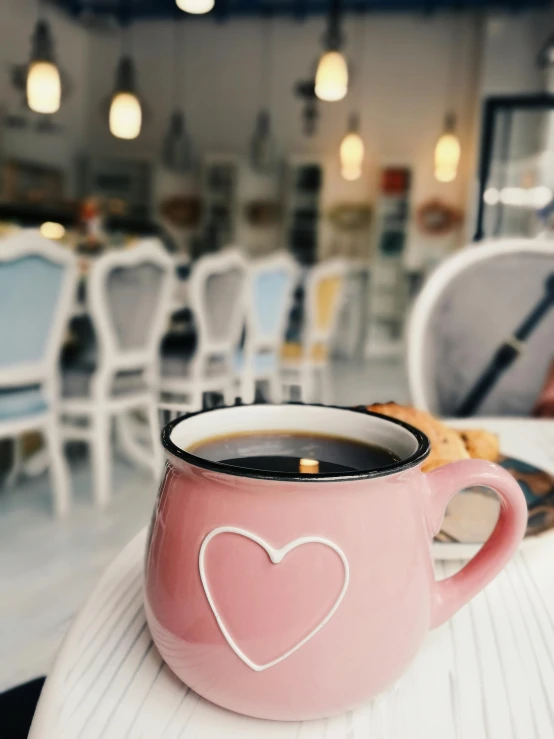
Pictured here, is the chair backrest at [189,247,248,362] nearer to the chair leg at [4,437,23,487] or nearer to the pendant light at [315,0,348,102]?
the chair leg at [4,437,23,487]

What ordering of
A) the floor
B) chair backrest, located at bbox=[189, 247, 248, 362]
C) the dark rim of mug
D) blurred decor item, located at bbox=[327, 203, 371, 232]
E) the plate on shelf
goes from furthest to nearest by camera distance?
blurred decor item, located at bbox=[327, 203, 371, 232]
chair backrest, located at bbox=[189, 247, 248, 362]
the floor
the plate on shelf
the dark rim of mug

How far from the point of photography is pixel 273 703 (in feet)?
0.82

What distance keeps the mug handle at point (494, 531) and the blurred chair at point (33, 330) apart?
1.70 meters

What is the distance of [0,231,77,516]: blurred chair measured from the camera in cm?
181

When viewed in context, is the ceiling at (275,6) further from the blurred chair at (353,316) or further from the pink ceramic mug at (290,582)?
the pink ceramic mug at (290,582)

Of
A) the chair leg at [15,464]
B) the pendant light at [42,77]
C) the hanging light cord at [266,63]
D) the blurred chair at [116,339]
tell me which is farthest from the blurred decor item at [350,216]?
the chair leg at [15,464]

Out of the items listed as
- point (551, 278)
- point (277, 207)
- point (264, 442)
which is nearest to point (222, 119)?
point (277, 207)

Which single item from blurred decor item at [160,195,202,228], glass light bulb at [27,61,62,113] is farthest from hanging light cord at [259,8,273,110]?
glass light bulb at [27,61,62,113]

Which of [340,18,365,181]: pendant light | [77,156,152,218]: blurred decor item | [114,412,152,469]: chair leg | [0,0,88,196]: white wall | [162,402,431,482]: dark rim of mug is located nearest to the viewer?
[162,402,431,482]: dark rim of mug

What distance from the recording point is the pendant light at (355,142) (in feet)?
18.0

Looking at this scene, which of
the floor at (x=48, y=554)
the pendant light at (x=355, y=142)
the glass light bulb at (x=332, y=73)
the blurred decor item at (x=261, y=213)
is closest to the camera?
the floor at (x=48, y=554)

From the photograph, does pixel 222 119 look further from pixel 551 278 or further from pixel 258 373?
pixel 551 278

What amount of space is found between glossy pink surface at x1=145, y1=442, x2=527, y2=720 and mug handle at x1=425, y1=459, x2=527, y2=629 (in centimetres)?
2

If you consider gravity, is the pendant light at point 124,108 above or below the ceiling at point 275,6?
below
